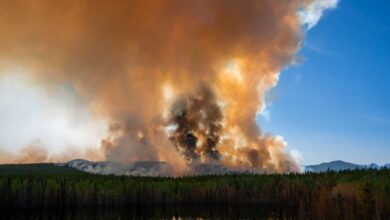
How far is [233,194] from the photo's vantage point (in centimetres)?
13450

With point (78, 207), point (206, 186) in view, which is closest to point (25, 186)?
point (78, 207)

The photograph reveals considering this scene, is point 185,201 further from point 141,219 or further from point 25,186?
point 141,219

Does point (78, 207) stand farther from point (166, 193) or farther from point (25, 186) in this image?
point (166, 193)

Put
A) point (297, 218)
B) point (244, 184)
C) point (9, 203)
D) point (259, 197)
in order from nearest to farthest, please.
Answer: point (297, 218), point (9, 203), point (259, 197), point (244, 184)

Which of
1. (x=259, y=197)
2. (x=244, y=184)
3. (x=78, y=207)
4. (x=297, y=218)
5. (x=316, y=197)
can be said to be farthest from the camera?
(x=244, y=184)

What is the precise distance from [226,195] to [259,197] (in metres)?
11.7

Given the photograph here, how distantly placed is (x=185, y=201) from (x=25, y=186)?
51.5 m

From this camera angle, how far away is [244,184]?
452 ft

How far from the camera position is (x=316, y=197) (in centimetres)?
8844

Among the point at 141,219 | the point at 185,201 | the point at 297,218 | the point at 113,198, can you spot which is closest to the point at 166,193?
the point at 185,201

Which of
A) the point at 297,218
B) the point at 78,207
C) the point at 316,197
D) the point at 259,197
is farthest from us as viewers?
the point at 259,197

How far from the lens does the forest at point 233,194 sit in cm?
7000

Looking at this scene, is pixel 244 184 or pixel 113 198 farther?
pixel 244 184

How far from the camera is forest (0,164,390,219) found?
2756 inches
